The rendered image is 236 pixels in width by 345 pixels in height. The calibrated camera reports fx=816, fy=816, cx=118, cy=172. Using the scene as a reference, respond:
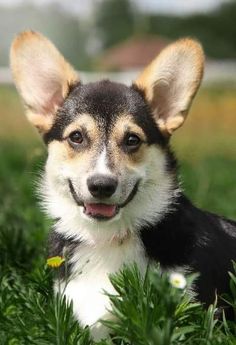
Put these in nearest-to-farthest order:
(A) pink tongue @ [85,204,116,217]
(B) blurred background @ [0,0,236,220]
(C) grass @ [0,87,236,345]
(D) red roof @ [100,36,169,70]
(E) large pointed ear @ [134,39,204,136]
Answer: (C) grass @ [0,87,236,345]
(A) pink tongue @ [85,204,116,217]
(E) large pointed ear @ [134,39,204,136]
(B) blurred background @ [0,0,236,220]
(D) red roof @ [100,36,169,70]

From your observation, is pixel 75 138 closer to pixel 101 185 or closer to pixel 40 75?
pixel 101 185

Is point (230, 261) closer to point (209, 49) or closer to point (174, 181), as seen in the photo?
point (174, 181)

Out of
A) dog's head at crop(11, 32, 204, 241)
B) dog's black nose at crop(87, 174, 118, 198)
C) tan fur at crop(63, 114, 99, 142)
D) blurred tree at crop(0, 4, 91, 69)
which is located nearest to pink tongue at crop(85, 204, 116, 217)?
dog's head at crop(11, 32, 204, 241)

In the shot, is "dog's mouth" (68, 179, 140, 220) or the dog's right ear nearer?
"dog's mouth" (68, 179, 140, 220)

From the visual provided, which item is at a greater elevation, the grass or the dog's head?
the dog's head

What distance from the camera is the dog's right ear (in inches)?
173

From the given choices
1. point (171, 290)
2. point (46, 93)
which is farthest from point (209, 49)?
point (171, 290)

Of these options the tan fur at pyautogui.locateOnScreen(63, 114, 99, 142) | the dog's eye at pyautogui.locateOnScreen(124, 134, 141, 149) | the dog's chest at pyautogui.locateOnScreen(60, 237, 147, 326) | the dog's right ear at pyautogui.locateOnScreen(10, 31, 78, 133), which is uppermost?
the dog's right ear at pyautogui.locateOnScreen(10, 31, 78, 133)

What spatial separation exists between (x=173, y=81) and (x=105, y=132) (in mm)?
623

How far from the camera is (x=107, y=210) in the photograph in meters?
3.92

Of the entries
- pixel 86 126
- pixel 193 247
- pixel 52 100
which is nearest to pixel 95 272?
pixel 193 247

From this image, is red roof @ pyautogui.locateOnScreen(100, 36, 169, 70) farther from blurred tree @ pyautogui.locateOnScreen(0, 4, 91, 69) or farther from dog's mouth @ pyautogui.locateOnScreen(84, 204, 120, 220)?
dog's mouth @ pyautogui.locateOnScreen(84, 204, 120, 220)

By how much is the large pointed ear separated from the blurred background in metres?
4.98

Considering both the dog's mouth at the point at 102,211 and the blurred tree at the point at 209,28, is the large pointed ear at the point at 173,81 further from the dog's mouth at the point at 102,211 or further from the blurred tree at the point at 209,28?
the blurred tree at the point at 209,28
